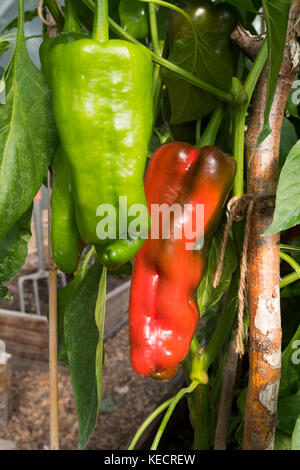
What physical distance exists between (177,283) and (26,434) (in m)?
1.33

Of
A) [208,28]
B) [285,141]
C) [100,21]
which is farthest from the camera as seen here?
[285,141]

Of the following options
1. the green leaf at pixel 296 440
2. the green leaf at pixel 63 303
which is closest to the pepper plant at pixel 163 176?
the green leaf at pixel 296 440

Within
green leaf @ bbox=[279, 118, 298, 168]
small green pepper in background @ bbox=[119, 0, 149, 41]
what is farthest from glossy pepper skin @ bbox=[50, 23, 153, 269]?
green leaf @ bbox=[279, 118, 298, 168]

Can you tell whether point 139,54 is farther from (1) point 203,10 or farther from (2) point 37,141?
(1) point 203,10

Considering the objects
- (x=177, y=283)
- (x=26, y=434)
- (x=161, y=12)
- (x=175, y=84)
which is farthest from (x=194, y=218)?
(x=26, y=434)

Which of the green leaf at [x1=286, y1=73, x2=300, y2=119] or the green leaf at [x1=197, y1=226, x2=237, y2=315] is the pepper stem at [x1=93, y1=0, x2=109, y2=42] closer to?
the green leaf at [x1=197, y1=226, x2=237, y2=315]

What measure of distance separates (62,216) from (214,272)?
0.22 meters

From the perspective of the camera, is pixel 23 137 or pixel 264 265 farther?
pixel 264 265

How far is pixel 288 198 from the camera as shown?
0.45 metres

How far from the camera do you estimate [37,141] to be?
1.52ft

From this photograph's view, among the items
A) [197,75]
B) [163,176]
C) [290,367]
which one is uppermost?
[197,75]

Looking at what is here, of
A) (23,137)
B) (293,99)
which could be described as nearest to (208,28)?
(293,99)

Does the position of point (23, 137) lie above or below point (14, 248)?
above

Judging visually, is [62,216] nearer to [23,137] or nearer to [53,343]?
[23,137]
